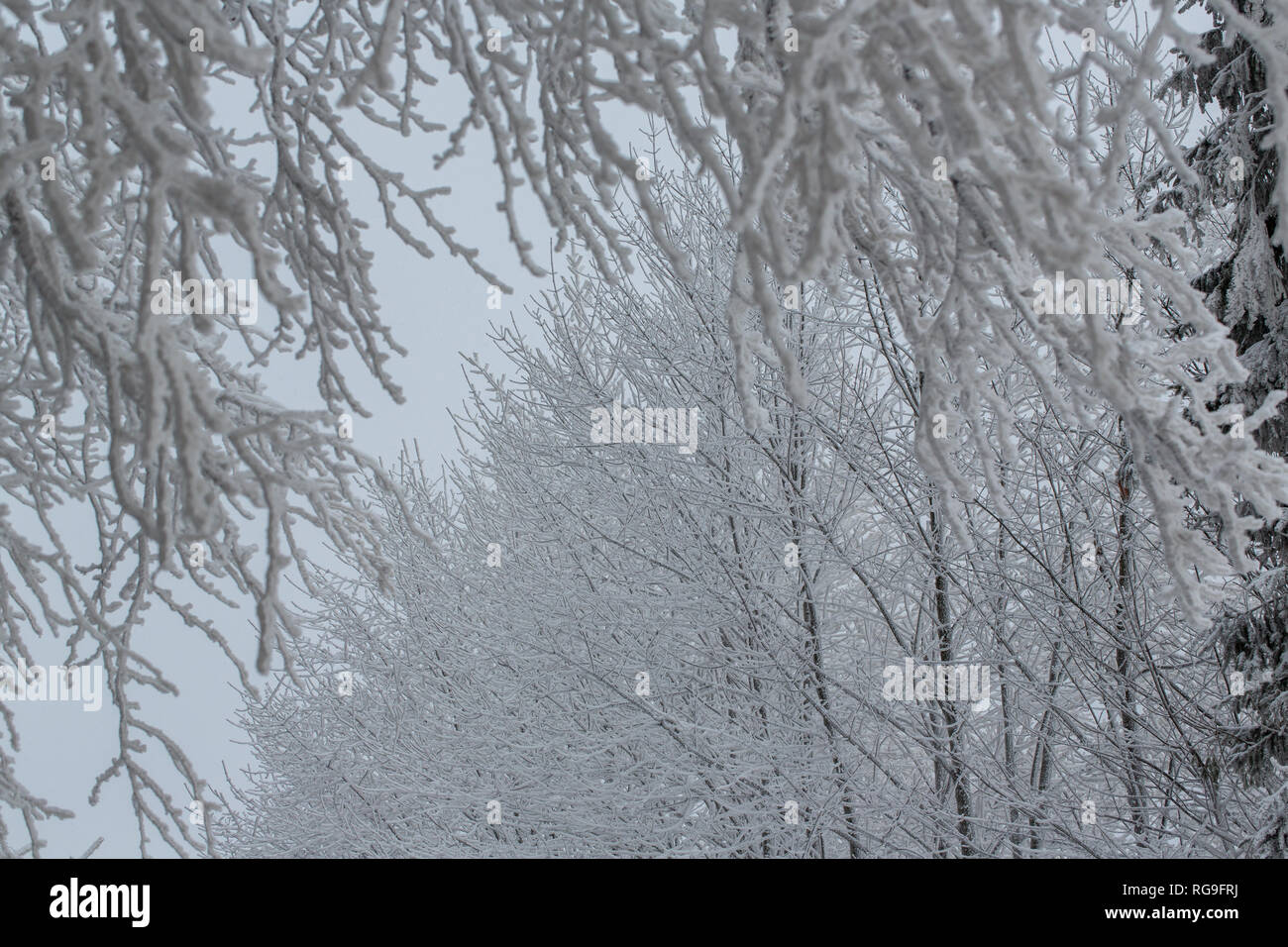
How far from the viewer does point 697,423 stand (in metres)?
6.79

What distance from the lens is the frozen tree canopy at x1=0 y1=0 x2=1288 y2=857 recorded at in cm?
143

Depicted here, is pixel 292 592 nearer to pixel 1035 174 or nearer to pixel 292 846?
pixel 292 846

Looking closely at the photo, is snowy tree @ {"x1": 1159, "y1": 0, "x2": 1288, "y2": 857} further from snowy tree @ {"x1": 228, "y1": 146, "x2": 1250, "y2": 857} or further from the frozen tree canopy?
snowy tree @ {"x1": 228, "y1": 146, "x2": 1250, "y2": 857}

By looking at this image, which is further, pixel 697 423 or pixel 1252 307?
pixel 697 423

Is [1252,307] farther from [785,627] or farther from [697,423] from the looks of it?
[785,627]

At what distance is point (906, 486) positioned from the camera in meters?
6.81

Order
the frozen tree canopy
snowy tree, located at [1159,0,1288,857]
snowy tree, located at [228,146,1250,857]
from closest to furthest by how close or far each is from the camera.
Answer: the frozen tree canopy
snowy tree, located at [1159,0,1288,857]
snowy tree, located at [228,146,1250,857]

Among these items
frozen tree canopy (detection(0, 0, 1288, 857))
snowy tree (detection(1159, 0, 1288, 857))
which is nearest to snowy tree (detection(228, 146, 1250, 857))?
frozen tree canopy (detection(0, 0, 1288, 857))

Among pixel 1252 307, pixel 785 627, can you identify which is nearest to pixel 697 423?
pixel 785 627

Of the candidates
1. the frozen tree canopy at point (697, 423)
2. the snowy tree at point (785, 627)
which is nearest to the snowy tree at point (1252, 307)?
the frozen tree canopy at point (697, 423)

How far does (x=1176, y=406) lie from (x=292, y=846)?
32.5ft

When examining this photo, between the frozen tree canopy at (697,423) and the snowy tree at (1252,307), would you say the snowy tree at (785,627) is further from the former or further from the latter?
the snowy tree at (1252,307)
